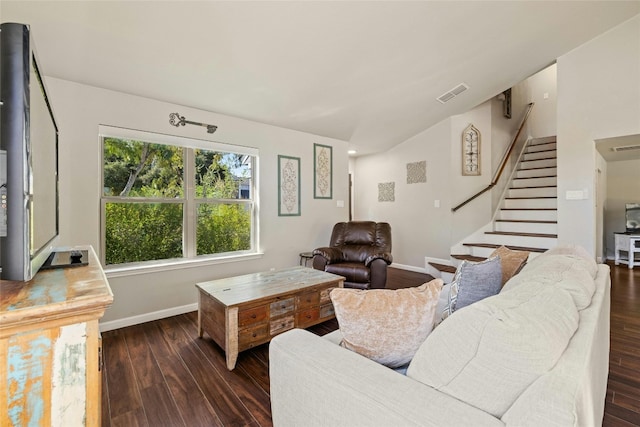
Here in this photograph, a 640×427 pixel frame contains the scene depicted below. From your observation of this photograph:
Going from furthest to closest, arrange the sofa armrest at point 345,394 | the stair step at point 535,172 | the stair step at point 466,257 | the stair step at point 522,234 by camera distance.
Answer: the stair step at point 535,172 < the stair step at point 466,257 < the stair step at point 522,234 < the sofa armrest at point 345,394

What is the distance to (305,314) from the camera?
99.0 inches

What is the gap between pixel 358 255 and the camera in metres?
3.85

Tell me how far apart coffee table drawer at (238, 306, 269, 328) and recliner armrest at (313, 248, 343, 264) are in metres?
1.50

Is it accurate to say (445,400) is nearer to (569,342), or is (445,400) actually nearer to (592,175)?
(569,342)

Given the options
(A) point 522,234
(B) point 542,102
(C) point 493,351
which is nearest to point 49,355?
(C) point 493,351

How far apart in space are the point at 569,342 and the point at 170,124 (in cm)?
346

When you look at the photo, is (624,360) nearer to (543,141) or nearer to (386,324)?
(386,324)

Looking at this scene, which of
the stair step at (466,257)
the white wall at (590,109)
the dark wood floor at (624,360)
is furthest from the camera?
the stair step at (466,257)

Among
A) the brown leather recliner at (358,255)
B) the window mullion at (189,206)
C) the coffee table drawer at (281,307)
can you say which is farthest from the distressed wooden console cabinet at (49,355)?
the brown leather recliner at (358,255)

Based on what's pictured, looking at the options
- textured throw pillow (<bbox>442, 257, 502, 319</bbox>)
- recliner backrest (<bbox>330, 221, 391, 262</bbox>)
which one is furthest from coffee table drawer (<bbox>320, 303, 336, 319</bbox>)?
textured throw pillow (<bbox>442, 257, 502, 319</bbox>)

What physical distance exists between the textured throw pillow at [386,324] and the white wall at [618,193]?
6.90 m

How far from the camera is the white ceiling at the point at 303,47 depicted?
6.73ft

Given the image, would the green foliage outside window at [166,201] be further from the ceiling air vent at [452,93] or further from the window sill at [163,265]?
the ceiling air vent at [452,93]

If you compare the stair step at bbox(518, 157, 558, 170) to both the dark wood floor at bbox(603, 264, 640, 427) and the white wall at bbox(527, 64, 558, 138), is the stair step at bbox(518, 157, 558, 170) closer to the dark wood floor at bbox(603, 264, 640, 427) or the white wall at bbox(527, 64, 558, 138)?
the white wall at bbox(527, 64, 558, 138)
